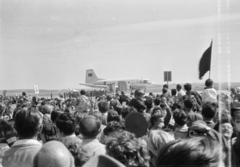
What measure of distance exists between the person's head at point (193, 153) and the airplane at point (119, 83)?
589 inches

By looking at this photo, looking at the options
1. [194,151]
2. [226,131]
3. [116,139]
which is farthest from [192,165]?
[226,131]

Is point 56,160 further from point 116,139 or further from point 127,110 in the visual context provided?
point 127,110

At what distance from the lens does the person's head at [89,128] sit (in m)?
3.54

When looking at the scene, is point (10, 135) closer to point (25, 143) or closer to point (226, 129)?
point (25, 143)

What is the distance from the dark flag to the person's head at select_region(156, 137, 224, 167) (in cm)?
666

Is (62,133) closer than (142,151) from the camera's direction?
No

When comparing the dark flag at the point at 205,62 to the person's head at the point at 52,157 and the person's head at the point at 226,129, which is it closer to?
the person's head at the point at 226,129

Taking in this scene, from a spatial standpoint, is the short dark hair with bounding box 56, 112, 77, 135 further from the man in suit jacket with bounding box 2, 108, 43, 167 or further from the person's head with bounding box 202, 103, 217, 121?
the person's head with bounding box 202, 103, 217, 121

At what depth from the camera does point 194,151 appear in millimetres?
1151

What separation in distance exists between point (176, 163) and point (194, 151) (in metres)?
0.09

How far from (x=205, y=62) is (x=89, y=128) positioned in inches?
203

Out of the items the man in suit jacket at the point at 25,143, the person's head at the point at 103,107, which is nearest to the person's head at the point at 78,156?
the man in suit jacket at the point at 25,143

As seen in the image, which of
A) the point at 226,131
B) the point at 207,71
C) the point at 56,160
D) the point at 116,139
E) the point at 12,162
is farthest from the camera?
the point at 207,71

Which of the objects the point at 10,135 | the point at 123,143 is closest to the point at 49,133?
the point at 10,135
